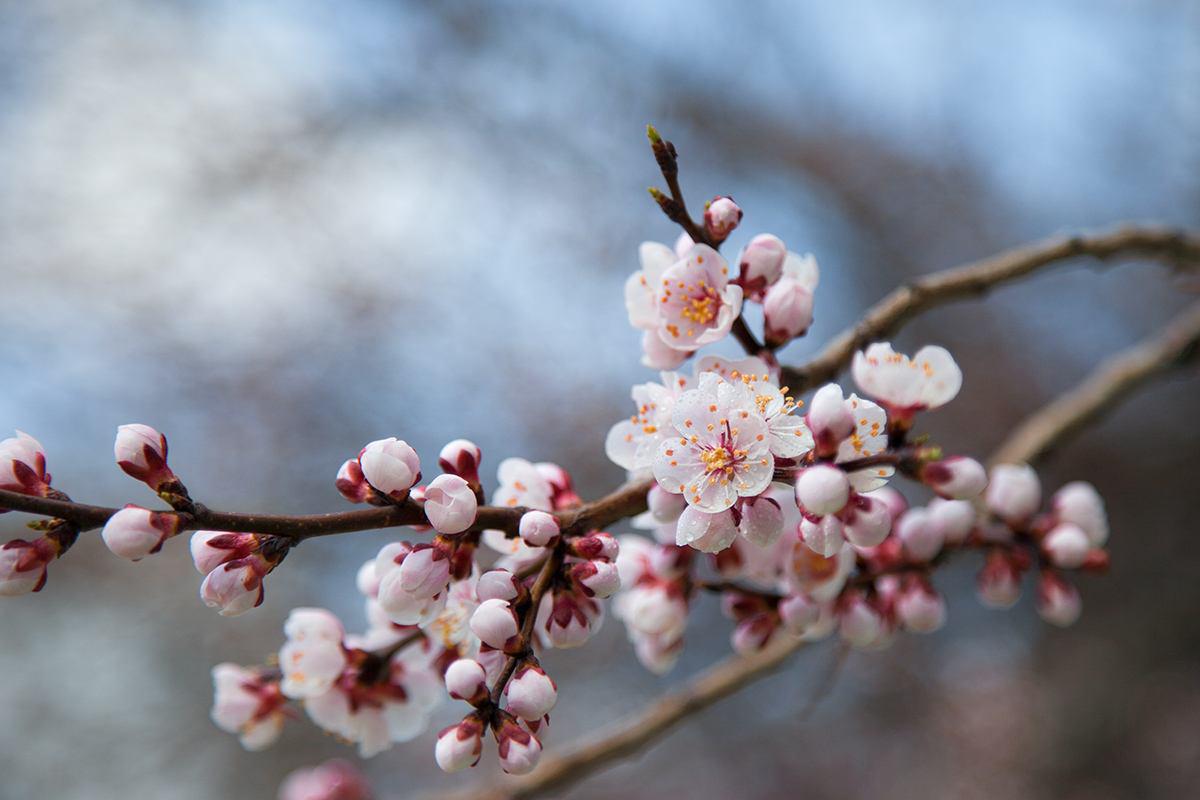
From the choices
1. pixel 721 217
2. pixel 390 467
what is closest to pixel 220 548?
pixel 390 467

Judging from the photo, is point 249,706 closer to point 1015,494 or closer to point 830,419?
point 830,419

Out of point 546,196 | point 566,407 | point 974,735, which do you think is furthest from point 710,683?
point 546,196

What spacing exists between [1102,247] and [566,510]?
819 mm

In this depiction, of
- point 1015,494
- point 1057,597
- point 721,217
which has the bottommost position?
point 1057,597

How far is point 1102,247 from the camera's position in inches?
42.9

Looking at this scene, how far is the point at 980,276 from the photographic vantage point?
3.21ft

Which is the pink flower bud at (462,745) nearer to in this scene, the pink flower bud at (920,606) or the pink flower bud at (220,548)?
the pink flower bud at (220,548)

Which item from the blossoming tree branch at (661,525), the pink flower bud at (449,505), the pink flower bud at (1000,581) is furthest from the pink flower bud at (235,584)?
the pink flower bud at (1000,581)

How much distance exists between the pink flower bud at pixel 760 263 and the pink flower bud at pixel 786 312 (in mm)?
11

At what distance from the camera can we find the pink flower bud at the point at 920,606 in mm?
895

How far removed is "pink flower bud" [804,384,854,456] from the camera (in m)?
0.58

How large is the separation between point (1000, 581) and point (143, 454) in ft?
2.76

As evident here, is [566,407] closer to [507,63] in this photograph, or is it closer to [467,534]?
[507,63]

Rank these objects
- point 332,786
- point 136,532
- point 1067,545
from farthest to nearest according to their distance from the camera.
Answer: point 332,786, point 1067,545, point 136,532
